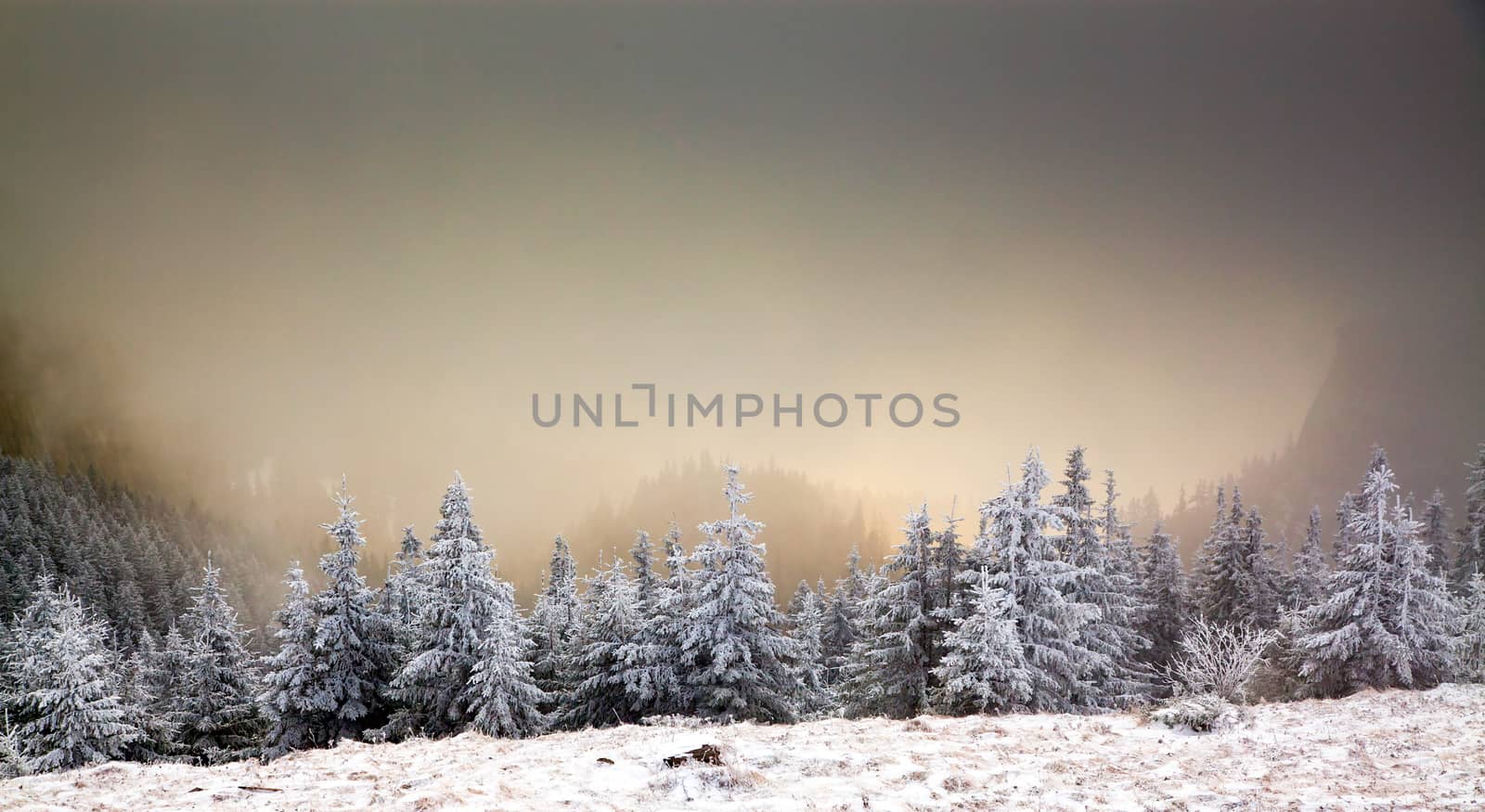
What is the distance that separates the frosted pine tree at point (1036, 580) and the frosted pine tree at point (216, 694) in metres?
32.0

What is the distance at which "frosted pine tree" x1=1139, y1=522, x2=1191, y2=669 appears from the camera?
38969 mm

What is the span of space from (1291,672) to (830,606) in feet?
91.1

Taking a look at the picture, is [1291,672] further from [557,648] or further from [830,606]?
[557,648]

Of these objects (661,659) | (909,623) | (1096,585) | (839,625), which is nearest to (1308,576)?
(1096,585)

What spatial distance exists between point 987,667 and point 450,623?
18080mm

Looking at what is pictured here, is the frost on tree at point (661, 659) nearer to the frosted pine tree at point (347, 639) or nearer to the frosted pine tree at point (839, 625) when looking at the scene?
the frosted pine tree at point (347, 639)

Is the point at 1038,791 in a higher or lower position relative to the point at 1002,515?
lower

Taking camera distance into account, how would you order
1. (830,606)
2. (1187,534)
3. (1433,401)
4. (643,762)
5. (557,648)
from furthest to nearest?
(1433,401) < (1187,534) < (830,606) < (557,648) < (643,762)

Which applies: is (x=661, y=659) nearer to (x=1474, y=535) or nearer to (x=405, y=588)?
(x=405, y=588)

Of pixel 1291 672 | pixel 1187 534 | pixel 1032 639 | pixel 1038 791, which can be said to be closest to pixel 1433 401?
pixel 1187 534

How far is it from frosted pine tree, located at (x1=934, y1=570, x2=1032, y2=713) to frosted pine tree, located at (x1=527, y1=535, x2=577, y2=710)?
15.6 m

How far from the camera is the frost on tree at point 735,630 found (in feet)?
79.7

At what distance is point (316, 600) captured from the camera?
961 inches

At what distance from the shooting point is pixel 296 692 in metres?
24.2
